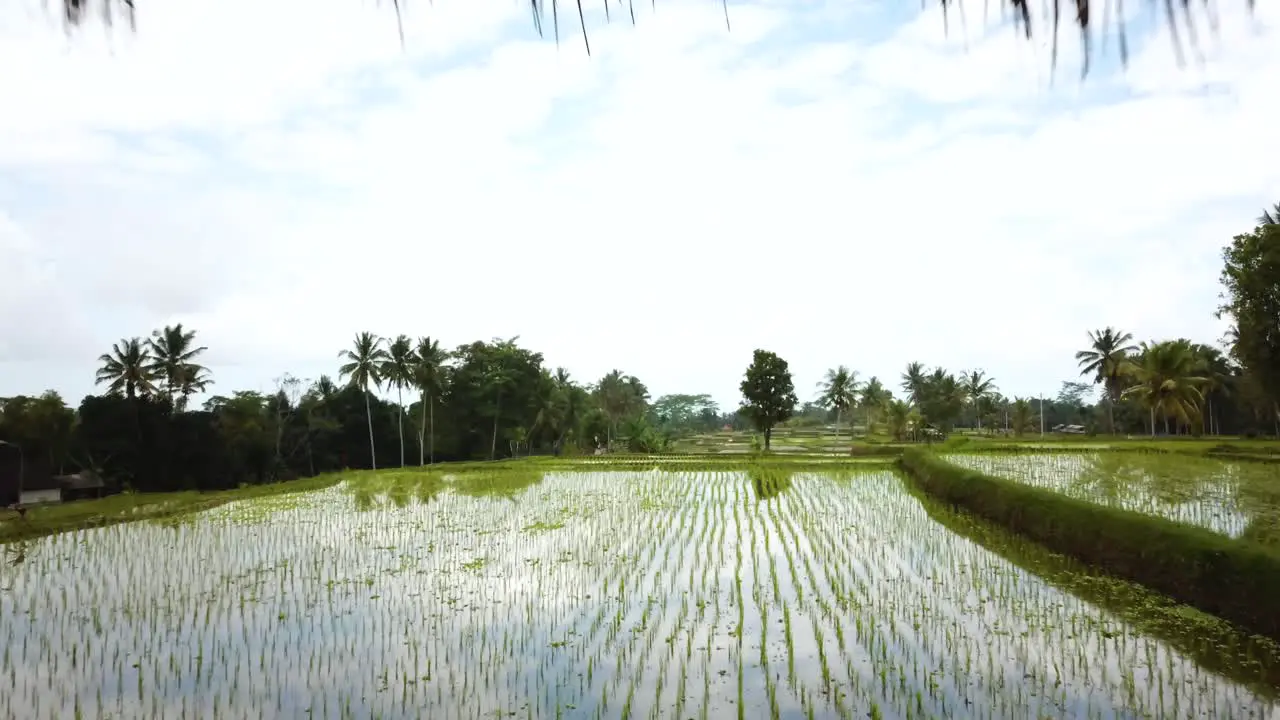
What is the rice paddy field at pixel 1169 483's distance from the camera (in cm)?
1182

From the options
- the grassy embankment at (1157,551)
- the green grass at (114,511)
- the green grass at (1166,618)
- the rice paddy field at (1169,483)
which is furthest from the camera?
the green grass at (114,511)

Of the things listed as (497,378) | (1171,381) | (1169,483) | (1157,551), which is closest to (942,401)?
(1171,381)

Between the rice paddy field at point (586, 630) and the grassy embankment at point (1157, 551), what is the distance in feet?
1.60

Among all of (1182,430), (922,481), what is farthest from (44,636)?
(1182,430)

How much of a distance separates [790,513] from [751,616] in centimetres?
836

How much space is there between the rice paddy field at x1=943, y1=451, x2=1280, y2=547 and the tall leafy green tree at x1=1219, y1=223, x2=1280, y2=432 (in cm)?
344

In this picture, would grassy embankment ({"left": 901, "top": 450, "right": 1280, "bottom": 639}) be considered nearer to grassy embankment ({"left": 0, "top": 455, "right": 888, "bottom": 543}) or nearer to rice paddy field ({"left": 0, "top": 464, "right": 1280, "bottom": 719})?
rice paddy field ({"left": 0, "top": 464, "right": 1280, "bottom": 719})

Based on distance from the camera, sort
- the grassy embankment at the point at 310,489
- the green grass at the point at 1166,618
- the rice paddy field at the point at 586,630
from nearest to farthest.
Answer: the rice paddy field at the point at 586,630, the green grass at the point at 1166,618, the grassy embankment at the point at 310,489

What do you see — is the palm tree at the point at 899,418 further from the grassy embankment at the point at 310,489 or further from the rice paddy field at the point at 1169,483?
the rice paddy field at the point at 1169,483

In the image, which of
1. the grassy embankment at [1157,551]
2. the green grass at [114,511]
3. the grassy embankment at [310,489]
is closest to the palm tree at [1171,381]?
the grassy embankment at [310,489]

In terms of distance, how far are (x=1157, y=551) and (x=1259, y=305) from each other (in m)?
19.6

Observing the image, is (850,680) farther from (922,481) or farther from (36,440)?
(36,440)

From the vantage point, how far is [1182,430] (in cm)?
4897

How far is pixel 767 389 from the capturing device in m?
46.8
